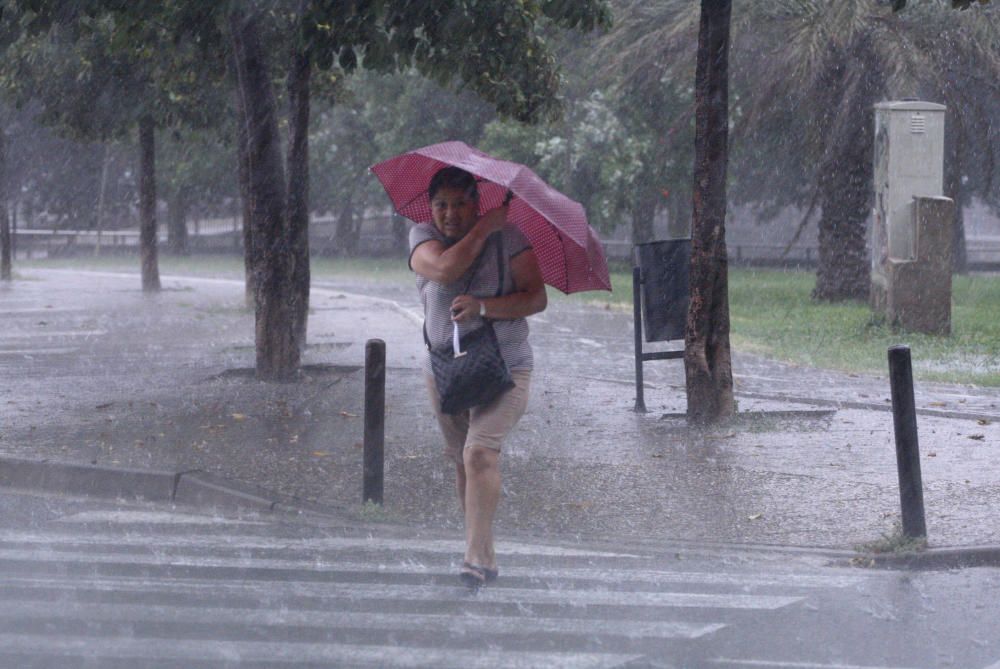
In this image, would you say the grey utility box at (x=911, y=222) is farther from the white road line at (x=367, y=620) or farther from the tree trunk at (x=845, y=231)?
the white road line at (x=367, y=620)

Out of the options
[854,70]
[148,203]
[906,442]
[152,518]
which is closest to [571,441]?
[152,518]

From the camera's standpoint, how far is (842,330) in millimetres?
20297

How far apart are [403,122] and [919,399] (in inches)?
1381

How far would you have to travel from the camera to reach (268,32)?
15.2 m

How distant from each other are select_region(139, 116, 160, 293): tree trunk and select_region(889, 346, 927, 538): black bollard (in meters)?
22.7

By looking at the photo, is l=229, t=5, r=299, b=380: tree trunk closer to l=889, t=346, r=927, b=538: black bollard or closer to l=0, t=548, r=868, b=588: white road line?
l=0, t=548, r=868, b=588: white road line

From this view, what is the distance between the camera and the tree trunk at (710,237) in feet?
34.4

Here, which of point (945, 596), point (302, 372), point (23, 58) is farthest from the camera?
point (23, 58)

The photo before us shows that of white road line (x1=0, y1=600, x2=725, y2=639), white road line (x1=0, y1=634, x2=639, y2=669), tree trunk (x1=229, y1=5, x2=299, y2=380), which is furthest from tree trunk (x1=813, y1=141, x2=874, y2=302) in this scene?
white road line (x1=0, y1=634, x2=639, y2=669)

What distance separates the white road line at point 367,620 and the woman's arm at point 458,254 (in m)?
1.47

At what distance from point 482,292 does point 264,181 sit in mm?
7033

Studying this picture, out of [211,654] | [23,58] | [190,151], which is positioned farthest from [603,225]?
[211,654]

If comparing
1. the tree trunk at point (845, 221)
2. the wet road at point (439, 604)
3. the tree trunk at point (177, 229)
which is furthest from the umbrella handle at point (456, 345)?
the tree trunk at point (177, 229)

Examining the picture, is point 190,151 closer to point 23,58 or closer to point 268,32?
point 23,58
